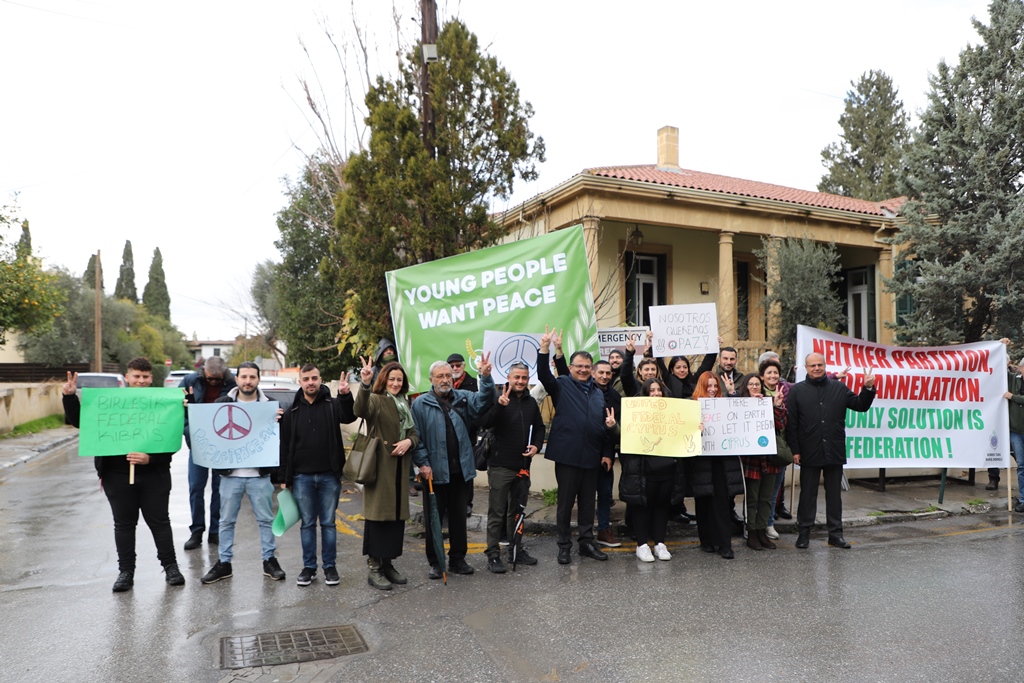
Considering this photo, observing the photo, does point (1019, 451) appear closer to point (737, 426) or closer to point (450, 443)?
point (737, 426)

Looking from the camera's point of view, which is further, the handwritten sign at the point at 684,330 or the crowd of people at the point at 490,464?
the handwritten sign at the point at 684,330

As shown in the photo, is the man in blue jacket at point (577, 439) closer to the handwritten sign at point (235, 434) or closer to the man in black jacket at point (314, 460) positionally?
Result: the man in black jacket at point (314, 460)

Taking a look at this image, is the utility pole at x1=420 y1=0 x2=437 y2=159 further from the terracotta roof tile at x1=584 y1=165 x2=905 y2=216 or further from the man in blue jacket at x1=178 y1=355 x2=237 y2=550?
the terracotta roof tile at x1=584 y1=165 x2=905 y2=216

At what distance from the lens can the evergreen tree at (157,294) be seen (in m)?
79.4

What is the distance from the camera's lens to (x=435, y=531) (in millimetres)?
6145

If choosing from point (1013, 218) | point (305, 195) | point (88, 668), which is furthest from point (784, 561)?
point (305, 195)

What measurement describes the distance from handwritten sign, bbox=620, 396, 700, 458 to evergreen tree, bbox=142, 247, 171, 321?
8120 centimetres

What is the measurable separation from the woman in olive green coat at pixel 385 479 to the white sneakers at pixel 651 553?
215cm

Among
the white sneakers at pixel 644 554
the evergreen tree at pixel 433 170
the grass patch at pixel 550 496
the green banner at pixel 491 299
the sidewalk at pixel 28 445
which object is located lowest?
the sidewalk at pixel 28 445

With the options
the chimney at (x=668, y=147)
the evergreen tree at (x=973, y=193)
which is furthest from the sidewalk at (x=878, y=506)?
the chimney at (x=668, y=147)

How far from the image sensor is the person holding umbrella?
254 inches

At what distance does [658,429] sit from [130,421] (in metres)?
4.46

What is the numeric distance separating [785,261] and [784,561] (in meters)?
8.82

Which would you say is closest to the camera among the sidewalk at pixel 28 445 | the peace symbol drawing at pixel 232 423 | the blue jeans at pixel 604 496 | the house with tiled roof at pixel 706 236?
the peace symbol drawing at pixel 232 423
